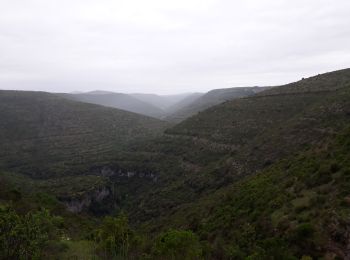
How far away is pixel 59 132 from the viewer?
267 feet

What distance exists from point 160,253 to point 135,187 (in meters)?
38.4

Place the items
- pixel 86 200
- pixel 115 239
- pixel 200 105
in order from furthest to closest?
pixel 200 105 < pixel 86 200 < pixel 115 239

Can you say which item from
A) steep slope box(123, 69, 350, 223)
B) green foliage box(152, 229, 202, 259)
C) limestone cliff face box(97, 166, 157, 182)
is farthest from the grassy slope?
green foliage box(152, 229, 202, 259)

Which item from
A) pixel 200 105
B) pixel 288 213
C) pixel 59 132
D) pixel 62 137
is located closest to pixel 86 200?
pixel 288 213

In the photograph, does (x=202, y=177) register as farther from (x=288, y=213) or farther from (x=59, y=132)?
(x=59, y=132)

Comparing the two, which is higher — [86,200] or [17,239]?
[17,239]

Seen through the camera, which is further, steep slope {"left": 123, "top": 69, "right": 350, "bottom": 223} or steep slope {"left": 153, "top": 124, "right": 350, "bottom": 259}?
steep slope {"left": 123, "top": 69, "right": 350, "bottom": 223}

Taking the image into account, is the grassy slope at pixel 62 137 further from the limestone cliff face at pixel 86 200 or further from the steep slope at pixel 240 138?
the steep slope at pixel 240 138

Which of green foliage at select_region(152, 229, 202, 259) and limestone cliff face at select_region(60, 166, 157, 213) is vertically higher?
green foliage at select_region(152, 229, 202, 259)

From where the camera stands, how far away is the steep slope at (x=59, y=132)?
60.3m

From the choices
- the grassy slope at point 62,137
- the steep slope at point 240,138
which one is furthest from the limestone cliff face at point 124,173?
the steep slope at point 240,138

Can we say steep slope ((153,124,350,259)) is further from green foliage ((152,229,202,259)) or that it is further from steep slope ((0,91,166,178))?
steep slope ((0,91,166,178))

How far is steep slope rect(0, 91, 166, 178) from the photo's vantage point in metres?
60.3

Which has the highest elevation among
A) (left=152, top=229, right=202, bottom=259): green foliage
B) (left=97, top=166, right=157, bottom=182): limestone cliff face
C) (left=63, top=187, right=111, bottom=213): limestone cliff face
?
(left=152, top=229, right=202, bottom=259): green foliage
